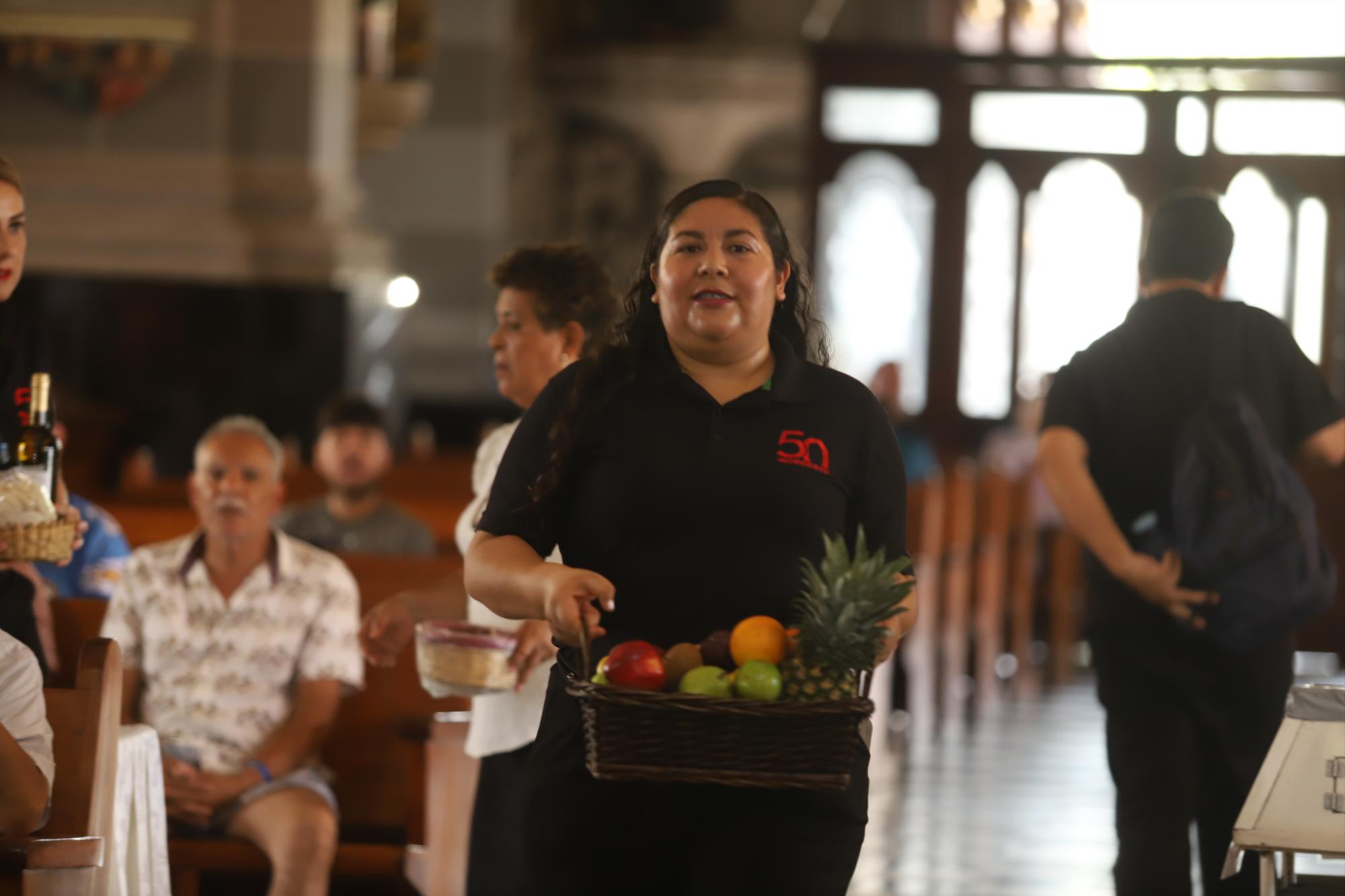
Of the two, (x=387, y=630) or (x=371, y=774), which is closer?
(x=387, y=630)

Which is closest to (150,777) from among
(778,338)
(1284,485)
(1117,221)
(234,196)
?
(778,338)

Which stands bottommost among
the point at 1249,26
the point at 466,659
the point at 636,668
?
the point at 466,659

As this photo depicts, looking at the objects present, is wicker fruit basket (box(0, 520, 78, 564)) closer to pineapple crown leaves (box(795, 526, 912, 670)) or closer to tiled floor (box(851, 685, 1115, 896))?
pineapple crown leaves (box(795, 526, 912, 670))

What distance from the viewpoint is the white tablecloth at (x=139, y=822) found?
375 cm

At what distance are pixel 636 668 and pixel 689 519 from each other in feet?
0.93

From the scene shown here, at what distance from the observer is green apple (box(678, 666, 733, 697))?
8.26 feet

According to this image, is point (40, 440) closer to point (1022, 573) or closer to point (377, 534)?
point (377, 534)

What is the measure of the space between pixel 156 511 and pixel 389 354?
213 inches

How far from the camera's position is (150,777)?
13.0 feet

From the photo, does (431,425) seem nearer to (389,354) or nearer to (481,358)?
(481,358)

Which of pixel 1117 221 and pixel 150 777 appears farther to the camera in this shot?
pixel 1117 221

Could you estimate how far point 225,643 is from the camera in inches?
183

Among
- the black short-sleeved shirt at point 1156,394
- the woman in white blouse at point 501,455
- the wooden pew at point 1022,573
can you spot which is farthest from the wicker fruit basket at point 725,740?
the wooden pew at point 1022,573

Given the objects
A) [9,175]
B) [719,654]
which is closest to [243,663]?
[9,175]
